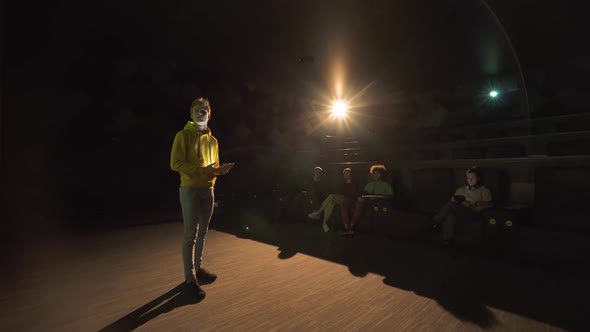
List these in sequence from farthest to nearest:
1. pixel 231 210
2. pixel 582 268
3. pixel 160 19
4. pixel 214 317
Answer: pixel 231 210, pixel 160 19, pixel 582 268, pixel 214 317

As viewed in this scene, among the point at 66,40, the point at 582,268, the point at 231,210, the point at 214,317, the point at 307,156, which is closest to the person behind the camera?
the point at 214,317

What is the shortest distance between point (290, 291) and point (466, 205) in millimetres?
2869

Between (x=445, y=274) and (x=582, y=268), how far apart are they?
4.84 ft

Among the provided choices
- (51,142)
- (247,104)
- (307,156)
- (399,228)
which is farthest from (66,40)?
(399,228)

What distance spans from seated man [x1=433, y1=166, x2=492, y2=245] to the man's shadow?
3.31 meters

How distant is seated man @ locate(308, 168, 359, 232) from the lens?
184 inches

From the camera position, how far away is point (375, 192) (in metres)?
4.79

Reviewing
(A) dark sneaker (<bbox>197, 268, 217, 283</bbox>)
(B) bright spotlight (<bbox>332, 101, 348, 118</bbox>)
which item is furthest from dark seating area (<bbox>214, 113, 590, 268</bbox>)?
(B) bright spotlight (<bbox>332, 101, 348, 118</bbox>)

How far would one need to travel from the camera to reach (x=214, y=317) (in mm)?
1885

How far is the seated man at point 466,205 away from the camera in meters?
3.50

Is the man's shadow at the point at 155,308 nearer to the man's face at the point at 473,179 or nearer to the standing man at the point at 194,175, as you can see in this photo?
the standing man at the point at 194,175

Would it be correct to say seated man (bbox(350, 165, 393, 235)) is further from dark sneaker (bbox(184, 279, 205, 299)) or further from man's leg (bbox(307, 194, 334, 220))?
dark sneaker (bbox(184, 279, 205, 299))

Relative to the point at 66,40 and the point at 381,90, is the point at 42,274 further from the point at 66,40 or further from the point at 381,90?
the point at 381,90

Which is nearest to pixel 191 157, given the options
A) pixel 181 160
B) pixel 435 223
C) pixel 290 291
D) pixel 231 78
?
pixel 181 160
